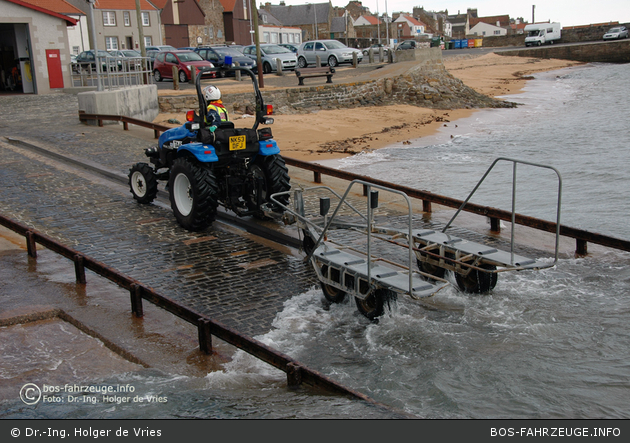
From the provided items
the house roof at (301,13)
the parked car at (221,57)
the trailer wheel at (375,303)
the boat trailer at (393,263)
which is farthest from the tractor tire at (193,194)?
the house roof at (301,13)

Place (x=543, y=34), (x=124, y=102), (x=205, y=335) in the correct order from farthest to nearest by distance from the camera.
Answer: (x=543, y=34), (x=124, y=102), (x=205, y=335)

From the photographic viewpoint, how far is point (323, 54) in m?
34.9

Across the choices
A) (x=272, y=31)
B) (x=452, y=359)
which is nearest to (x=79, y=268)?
(x=452, y=359)

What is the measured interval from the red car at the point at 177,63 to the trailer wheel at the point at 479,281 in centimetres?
2289

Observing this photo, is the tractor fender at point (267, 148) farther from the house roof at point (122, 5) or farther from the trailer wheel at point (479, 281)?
the house roof at point (122, 5)

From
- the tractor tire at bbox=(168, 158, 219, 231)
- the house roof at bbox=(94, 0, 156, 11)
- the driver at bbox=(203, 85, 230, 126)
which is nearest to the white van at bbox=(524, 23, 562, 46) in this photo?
→ the house roof at bbox=(94, 0, 156, 11)

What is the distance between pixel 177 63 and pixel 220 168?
69.9 ft

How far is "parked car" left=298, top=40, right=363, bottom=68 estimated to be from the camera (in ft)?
114

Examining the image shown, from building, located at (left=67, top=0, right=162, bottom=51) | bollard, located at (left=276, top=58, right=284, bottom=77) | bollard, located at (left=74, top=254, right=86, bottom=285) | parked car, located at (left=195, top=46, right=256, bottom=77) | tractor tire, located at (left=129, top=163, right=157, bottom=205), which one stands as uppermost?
building, located at (left=67, top=0, right=162, bottom=51)

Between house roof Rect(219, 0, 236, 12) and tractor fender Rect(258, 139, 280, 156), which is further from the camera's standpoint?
house roof Rect(219, 0, 236, 12)

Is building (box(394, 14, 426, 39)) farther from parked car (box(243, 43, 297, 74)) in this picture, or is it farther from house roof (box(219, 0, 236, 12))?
parked car (box(243, 43, 297, 74))

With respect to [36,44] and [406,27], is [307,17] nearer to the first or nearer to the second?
[406,27]

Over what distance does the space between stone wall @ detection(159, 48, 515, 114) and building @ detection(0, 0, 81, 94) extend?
7.27 m

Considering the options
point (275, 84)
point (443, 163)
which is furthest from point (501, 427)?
point (275, 84)
